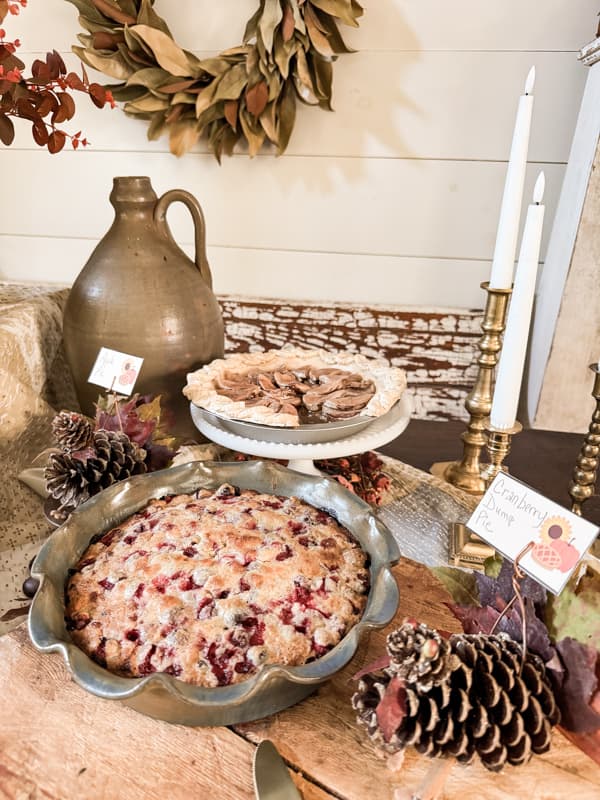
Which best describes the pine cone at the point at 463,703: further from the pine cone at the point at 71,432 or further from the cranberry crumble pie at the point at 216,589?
the pine cone at the point at 71,432

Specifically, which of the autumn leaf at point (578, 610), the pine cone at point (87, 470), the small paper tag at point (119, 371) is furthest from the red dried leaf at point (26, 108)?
the autumn leaf at point (578, 610)

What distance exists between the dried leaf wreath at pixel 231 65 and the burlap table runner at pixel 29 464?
522 mm

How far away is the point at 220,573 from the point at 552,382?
1036 millimetres

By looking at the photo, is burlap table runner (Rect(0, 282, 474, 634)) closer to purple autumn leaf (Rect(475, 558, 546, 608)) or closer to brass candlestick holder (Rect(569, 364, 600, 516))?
brass candlestick holder (Rect(569, 364, 600, 516))

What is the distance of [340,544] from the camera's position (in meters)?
0.71

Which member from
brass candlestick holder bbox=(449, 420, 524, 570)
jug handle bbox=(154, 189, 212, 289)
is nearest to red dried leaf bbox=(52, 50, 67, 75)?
jug handle bbox=(154, 189, 212, 289)

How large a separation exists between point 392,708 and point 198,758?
204 mm

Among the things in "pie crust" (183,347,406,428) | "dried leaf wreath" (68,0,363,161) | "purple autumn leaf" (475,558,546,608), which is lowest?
"purple autumn leaf" (475,558,546,608)

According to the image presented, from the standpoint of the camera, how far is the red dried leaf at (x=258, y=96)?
4.16 ft

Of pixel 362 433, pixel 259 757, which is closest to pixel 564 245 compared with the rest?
pixel 362 433

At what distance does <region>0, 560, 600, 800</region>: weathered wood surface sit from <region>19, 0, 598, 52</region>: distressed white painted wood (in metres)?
1.32

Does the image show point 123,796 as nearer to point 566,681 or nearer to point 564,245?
point 566,681

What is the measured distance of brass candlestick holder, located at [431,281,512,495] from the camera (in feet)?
3.30

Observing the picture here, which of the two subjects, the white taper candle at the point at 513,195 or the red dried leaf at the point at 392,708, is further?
the white taper candle at the point at 513,195
